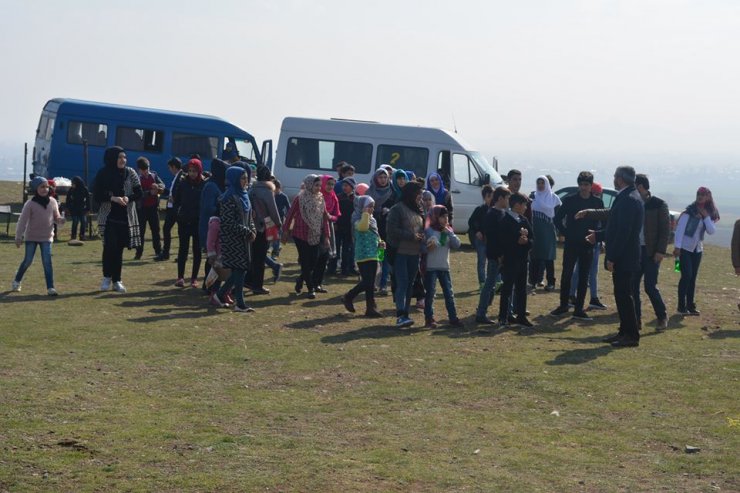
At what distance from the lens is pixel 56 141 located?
35719 mm

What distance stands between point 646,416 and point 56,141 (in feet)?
93.5

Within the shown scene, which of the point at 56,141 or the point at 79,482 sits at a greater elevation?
the point at 56,141

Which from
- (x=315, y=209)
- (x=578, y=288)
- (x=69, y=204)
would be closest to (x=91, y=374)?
(x=315, y=209)

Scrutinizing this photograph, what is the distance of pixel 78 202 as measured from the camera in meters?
25.5

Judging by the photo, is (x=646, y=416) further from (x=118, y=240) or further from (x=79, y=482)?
(x=118, y=240)

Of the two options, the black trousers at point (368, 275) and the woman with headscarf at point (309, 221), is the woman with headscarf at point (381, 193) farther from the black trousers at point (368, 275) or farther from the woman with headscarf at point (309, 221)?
the black trousers at point (368, 275)

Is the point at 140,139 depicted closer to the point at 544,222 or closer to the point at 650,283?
the point at 544,222

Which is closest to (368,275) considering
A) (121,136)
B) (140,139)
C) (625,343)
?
(625,343)

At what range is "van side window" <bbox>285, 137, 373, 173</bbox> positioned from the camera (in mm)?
29500

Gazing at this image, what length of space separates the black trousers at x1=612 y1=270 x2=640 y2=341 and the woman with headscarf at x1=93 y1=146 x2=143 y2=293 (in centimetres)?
693

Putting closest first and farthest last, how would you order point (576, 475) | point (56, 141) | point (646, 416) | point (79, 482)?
point (79, 482) → point (576, 475) → point (646, 416) → point (56, 141)

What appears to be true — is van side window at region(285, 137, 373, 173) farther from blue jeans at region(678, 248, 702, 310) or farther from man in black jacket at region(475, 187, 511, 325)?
man in black jacket at region(475, 187, 511, 325)

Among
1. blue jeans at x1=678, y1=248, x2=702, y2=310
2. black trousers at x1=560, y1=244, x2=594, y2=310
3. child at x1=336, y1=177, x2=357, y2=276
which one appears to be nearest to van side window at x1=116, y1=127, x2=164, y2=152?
child at x1=336, y1=177, x2=357, y2=276

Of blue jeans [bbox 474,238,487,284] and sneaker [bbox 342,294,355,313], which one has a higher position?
blue jeans [bbox 474,238,487,284]
